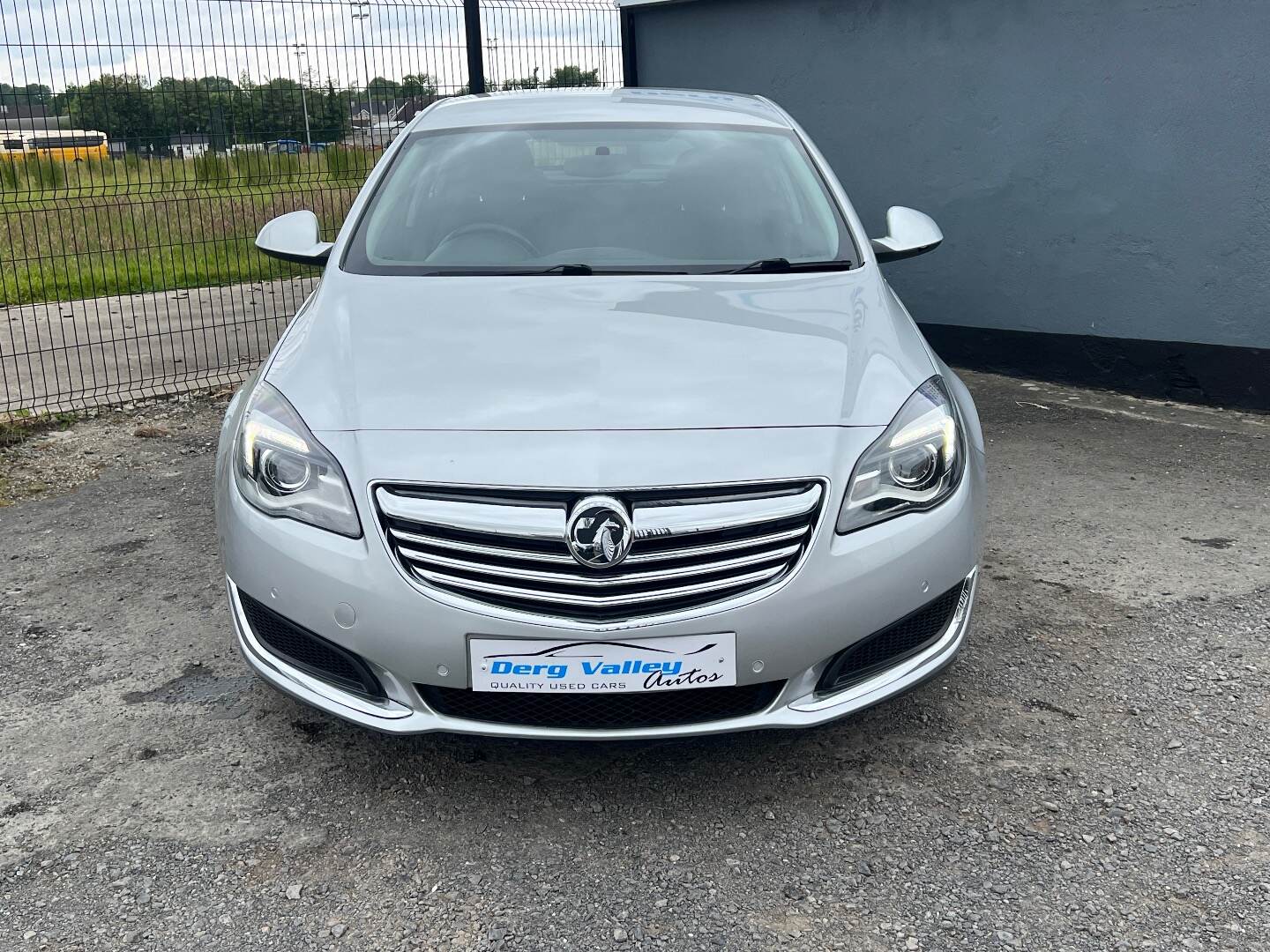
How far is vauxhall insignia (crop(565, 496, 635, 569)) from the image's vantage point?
7.36ft

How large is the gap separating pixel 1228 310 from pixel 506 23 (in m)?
4.32

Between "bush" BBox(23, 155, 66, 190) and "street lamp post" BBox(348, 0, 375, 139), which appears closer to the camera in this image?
"bush" BBox(23, 155, 66, 190)

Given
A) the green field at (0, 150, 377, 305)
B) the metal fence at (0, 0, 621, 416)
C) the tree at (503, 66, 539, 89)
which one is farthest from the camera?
the tree at (503, 66, 539, 89)

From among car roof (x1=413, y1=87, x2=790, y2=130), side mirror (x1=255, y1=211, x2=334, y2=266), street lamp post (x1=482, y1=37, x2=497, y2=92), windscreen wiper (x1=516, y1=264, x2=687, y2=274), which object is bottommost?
windscreen wiper (x1=516, y1=264, x2=687, y2=274)

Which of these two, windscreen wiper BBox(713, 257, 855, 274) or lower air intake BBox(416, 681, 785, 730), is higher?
windscreen wiper BBox(713, 257, 855, 274)

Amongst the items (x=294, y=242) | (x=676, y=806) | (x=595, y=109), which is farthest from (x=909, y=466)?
(x=294, y=242)

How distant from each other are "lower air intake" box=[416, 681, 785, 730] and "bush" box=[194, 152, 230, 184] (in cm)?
493

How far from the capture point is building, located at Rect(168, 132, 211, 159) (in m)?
6.21

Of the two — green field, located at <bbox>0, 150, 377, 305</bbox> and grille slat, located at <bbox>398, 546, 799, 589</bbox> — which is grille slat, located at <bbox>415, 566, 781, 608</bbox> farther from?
green field, located at <bbox>0, 150, 377, 305</bbox>

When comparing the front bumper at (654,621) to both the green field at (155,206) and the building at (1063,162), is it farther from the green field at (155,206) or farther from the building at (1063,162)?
the green field at (155,206)

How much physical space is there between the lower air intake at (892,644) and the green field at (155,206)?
473cm

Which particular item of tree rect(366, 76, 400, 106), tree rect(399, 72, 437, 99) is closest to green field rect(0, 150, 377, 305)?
tree rect(366, 76, 400, 106)

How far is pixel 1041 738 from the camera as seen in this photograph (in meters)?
2.83

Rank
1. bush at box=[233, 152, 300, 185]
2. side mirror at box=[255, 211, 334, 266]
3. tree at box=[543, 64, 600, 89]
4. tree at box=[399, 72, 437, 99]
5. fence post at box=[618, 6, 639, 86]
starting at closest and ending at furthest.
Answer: side mirror at box=[255, 211, 334, 266] < bush at box=[233, 152, 300, 185] < tree at box=[399, 72, 437, 99] < tree at box=[543, 64, 600, 89] < fence post at box=[618, 6, 639, 86]
